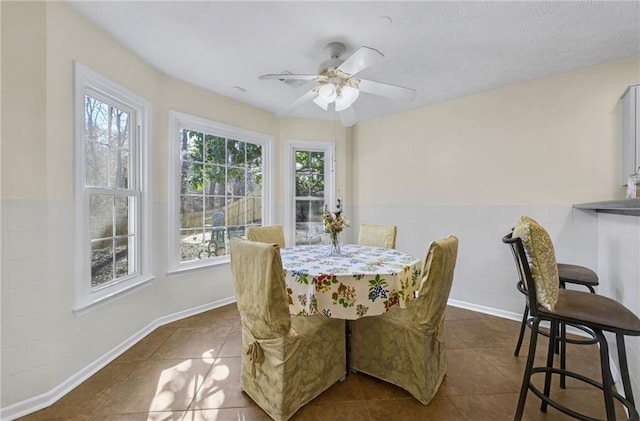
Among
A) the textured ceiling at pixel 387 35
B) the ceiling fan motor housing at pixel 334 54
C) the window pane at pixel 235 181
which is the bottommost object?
the window pane at pixel 235 181

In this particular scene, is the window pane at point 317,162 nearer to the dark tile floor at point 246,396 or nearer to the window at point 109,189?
the window at point 109,189

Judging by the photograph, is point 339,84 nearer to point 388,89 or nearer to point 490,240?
point 388,89

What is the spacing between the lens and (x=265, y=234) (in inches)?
113

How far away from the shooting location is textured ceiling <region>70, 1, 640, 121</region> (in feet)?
5.85

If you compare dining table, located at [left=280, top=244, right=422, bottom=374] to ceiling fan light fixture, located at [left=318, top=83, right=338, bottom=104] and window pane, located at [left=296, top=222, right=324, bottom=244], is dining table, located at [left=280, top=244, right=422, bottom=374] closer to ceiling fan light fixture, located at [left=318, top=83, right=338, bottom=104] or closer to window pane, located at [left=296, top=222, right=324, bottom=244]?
ceiling fan light fixture, located at [left=318, top=83, right=338, bottom=104]

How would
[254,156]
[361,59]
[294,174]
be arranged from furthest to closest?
1. [294,174]
2. [254,156]
3. [361,59]

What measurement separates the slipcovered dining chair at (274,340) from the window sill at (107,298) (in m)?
1.20

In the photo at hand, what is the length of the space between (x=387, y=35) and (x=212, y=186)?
2385 mm

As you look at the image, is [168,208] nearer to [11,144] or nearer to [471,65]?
[11,144]

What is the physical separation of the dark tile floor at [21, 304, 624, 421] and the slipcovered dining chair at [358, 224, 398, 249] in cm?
105

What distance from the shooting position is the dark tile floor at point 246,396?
5.21 feet

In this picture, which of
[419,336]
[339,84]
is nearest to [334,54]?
[339,84]

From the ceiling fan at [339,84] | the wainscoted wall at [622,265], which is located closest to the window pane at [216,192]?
the ceiling fan at [339,84]

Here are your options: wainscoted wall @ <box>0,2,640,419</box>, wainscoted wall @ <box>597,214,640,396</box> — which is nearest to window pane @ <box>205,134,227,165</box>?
wainscoted wall @ <box>0,2,640,419</box>
